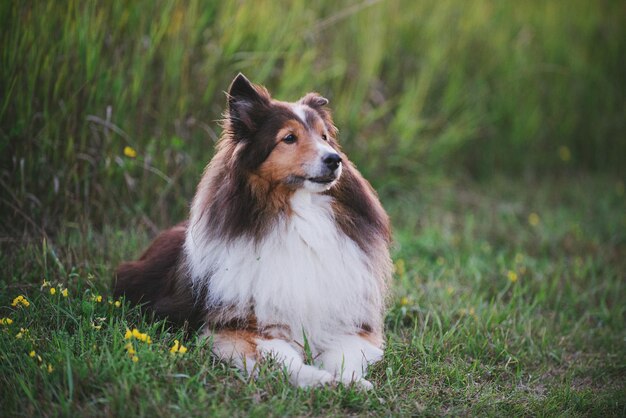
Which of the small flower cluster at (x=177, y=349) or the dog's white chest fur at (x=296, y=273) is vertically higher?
the dog's white chest fur at (x=296, y=273)

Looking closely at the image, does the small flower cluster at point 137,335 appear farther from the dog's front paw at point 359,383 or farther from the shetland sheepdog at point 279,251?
the dog's front paw at point 359,383

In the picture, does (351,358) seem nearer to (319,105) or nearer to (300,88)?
(319,105)

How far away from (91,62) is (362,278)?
2.52m

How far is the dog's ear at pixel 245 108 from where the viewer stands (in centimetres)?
342

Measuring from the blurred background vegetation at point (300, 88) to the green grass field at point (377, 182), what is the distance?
21 millimetres

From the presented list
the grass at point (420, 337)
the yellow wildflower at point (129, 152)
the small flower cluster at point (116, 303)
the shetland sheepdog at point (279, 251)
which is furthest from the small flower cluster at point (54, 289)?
the yellow wildflower at point (129, 152)

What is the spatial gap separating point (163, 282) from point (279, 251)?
79 centimetres

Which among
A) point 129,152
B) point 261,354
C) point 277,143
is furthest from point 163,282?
point 129,152

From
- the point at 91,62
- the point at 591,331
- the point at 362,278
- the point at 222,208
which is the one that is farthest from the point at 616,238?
the point at 91,62

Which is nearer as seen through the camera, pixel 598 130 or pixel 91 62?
pixel 91 62

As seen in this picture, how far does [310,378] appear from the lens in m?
3.16

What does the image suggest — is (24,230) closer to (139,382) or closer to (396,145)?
(139,382)

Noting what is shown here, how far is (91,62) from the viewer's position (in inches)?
185

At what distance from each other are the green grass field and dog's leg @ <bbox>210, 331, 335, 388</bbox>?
0.06m
